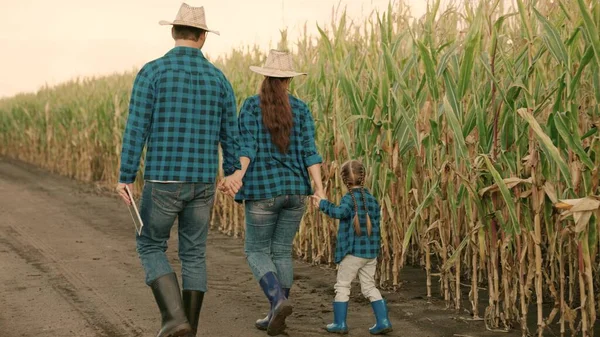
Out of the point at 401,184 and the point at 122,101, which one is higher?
the point at 122,101

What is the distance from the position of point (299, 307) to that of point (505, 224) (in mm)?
1701

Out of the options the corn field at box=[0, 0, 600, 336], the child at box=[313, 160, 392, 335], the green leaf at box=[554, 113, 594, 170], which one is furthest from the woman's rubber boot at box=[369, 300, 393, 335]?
the green leaf at box=[554, 113, 594, 170]

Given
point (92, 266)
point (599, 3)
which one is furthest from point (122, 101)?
point (599, 3)

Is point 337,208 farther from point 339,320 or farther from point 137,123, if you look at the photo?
point 137,123

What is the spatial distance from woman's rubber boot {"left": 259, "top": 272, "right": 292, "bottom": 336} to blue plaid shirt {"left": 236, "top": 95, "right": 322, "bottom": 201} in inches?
19.6

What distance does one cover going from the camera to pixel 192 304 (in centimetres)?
501

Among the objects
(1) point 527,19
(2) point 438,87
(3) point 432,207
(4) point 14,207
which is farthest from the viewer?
(4) point 14,207

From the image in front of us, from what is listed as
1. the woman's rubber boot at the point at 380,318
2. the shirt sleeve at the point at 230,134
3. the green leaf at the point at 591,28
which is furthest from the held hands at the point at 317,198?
the green leaf at the point at 591,28

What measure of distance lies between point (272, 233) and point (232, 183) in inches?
21.0

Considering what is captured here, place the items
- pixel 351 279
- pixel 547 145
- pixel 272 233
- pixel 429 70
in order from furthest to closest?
1. pixel 429 70
2. pixel 272 233
3. pixel 351 279
4. pixel 547 145

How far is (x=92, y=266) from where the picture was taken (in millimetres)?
8016

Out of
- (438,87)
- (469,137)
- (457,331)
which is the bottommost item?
(457,331)

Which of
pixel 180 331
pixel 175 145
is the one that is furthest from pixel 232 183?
pixel 180 331

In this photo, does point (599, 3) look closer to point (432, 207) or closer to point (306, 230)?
point (432, 207)
